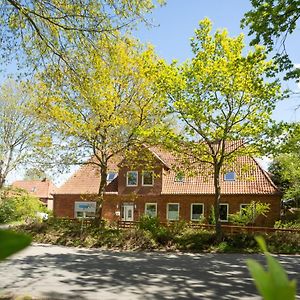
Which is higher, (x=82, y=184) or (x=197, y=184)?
(x=82, y=184)

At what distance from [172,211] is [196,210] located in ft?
6.70

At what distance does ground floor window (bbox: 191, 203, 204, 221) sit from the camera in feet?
103

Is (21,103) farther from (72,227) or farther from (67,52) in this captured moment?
(67,52)

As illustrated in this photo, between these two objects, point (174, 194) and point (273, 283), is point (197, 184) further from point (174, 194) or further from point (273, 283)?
point (273, 283)

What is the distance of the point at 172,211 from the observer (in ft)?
106

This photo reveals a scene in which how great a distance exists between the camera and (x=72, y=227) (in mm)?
24000

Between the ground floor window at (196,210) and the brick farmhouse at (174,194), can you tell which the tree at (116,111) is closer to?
the brick farmhouse at (174,194)

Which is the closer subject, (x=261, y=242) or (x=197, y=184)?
(x=261, y=242)

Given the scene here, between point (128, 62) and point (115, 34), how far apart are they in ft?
41.2

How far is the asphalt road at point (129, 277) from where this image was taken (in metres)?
9.15

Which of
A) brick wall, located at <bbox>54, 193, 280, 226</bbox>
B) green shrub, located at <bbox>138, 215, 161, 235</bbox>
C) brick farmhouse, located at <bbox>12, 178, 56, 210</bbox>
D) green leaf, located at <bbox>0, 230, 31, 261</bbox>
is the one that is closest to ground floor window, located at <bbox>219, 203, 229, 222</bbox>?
brick wall, located at <bbox>54, 193, 280, 226</bbox>

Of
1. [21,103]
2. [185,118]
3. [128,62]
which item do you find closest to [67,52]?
[185,118]

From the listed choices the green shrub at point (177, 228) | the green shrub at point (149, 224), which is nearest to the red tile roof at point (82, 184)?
the green shrub at point (149, 224)

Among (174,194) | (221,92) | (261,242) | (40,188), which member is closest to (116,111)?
(221,92)
